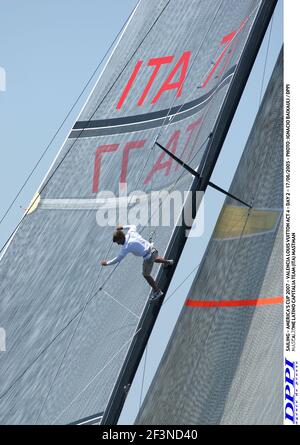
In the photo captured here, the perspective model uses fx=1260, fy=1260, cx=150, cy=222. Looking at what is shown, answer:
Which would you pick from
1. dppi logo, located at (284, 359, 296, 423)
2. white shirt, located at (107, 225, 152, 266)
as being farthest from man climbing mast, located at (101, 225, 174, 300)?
dppi logo, located at (284, 359, 296, 423)

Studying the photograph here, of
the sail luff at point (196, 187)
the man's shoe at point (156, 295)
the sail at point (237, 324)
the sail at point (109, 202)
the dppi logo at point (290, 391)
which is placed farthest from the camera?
the sail at point (237, 324)

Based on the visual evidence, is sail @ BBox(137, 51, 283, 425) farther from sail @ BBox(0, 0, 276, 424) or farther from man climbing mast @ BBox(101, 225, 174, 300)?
man climbing mast @ BBox(101, 225, 174, 300)

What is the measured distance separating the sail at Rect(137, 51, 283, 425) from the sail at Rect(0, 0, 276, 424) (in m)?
0.69

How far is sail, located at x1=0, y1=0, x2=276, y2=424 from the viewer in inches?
298

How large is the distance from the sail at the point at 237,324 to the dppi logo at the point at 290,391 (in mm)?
72

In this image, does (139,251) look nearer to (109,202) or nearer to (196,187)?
(196,187)

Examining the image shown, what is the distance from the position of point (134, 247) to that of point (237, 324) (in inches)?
41.6

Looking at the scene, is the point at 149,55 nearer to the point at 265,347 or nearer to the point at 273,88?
the point at 273,88

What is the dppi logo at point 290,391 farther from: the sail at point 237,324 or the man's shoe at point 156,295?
the man's shoe at point 156,295

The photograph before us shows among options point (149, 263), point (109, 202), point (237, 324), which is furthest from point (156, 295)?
point (109, 202)

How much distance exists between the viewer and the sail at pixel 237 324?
26.1ft

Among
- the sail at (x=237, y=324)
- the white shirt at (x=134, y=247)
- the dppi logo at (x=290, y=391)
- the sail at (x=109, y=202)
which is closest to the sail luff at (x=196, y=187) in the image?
the sail at (x=109, y=202)
